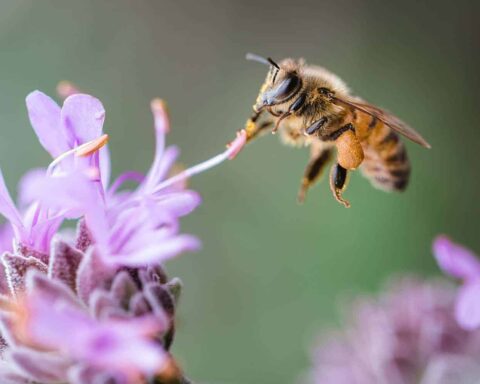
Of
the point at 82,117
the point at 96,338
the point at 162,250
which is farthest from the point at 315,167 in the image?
the point at 96,338

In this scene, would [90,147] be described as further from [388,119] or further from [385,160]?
[385,160]

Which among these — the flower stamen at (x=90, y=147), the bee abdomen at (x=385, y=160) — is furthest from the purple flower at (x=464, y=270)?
the flower stamen at (x=90, y=147)

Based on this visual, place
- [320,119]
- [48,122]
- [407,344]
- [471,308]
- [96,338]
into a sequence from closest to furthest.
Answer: [96,338], [48,122], [471,308], [320,119], [407,344]

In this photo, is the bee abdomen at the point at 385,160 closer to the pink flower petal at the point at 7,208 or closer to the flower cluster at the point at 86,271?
the flower cluster at the point at 86,271

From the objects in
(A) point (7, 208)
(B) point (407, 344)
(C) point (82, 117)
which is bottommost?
(B) point (407, 344)

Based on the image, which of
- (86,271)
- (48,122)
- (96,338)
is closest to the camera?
(96,338)

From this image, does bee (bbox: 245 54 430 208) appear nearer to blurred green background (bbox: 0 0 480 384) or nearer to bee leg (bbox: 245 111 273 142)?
bee leg (bbox: 245 111 273 142)

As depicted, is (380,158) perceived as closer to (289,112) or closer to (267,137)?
(289,112)
